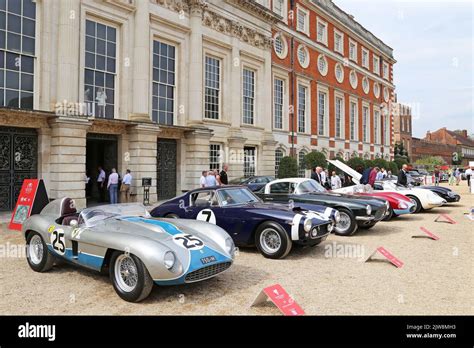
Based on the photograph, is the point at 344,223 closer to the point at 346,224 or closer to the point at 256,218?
the point at 346,224

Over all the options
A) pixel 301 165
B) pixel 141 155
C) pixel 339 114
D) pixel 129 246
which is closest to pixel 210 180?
pixel 141 155

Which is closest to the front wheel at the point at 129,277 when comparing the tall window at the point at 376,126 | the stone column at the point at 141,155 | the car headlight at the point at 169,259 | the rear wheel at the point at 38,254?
the car headlight at the point at 169,259

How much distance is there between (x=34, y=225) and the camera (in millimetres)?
6359

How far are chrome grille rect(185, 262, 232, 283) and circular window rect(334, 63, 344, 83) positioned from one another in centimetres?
3281

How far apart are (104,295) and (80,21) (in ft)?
43.6

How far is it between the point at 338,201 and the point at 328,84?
1016 inches

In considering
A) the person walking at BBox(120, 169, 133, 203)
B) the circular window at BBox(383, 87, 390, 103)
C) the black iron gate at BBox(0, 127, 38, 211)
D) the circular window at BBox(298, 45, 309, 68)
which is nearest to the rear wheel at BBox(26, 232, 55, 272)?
the black iron gate at BBox(0, 127, 38, 211)

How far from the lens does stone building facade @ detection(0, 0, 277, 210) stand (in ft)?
45.0

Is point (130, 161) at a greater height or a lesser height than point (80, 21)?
lesser

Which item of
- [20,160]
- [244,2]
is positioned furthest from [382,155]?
[20,160]

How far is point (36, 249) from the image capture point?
6.44 m

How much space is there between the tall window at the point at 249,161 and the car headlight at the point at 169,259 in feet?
64.1

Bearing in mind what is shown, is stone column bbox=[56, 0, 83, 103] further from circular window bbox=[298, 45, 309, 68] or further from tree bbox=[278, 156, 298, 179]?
circular window bbox=[298, 45, 309, 68]

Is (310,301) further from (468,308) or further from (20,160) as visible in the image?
(20,160)
